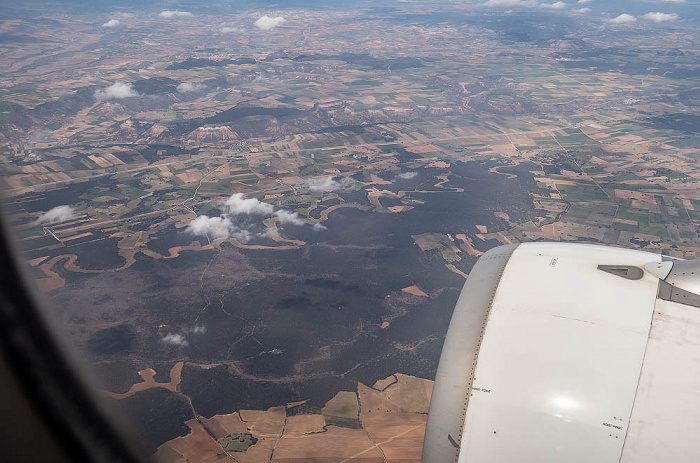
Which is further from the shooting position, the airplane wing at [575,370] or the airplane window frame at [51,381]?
the airplane wing at [575,370]

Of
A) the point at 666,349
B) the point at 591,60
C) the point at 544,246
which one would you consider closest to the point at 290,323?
the point at 544,246

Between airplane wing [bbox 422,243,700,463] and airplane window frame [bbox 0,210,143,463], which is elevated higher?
airplane window frame [bbox 0,210,143,463]

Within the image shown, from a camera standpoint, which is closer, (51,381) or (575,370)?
Result: (51,381)

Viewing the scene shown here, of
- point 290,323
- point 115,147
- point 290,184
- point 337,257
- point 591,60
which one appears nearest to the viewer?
point 290,323

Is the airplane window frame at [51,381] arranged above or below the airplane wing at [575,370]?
above

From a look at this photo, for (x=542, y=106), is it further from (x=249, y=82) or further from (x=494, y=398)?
(x=494, y=398)

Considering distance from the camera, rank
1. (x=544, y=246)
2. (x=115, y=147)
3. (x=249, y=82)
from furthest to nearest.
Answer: (x=249, y=82) → (x=115, y=147) → (x=544, y=246)

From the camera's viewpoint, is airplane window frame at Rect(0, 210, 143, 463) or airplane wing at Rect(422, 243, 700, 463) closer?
airplane window frame at Rect(0, 210, 143, 463)

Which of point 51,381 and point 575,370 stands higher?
point 51,381
